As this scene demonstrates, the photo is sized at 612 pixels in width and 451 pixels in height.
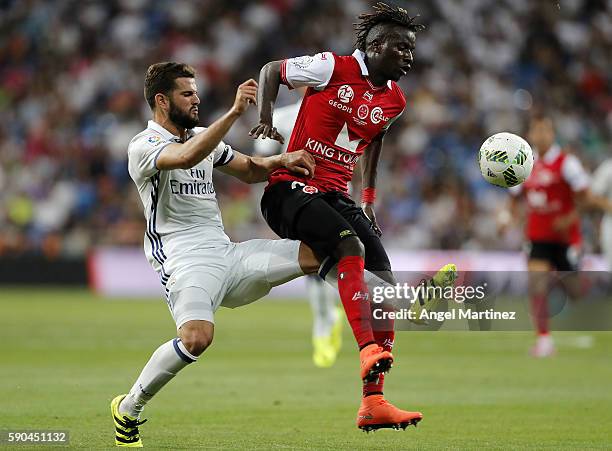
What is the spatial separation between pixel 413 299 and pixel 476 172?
49.6ft

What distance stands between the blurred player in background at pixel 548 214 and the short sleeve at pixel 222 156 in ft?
20.0

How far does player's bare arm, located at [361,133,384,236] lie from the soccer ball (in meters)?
0.70

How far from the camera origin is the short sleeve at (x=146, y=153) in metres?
6.68

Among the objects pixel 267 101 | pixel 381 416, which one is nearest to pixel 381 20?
pixel 267 101

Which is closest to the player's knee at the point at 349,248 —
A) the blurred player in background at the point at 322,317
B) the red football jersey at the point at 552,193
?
the blurred player in background at the point at 322,317

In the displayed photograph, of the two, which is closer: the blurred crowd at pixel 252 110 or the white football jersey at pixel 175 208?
the white football jersey at pixel 175 208

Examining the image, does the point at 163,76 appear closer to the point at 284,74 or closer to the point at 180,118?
the point at 180,118

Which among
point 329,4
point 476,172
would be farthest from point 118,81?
point 476,172

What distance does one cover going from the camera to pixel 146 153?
6711 millimetres

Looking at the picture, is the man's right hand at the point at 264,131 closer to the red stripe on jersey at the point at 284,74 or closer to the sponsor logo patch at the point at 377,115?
the red stripe on jersey at the point at 284,74

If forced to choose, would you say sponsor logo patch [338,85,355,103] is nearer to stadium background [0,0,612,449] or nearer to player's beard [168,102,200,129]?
player's beard [168,102,200,129]

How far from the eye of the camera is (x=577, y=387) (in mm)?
9938

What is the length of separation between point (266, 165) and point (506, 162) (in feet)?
5.39

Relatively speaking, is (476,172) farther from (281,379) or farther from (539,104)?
(281,379)
